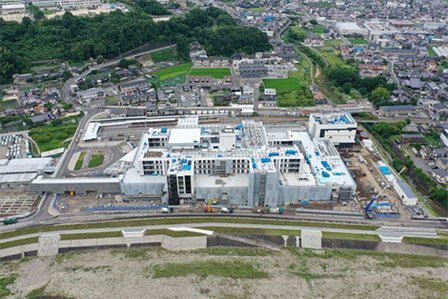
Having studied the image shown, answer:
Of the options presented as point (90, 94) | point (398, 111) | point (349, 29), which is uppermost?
point (349, 29)

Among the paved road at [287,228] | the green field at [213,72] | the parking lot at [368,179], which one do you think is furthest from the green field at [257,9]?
the paved road at [287,228]

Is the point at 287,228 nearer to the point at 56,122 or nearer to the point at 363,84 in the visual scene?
the point at 56,122

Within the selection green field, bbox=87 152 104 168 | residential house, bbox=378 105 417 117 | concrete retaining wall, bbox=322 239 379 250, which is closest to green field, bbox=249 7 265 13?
residential house, bbox=378 105 417 117

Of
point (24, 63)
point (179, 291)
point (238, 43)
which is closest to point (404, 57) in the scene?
point (238, 43)

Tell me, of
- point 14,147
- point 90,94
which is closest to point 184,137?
point 14,147

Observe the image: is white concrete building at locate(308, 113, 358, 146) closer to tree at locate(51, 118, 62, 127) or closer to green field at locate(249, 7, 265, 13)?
tree at locate(51, 118, 62, 127)

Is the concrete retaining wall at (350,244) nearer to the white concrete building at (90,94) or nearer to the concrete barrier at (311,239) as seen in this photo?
the concrete barrier at (311,239)
